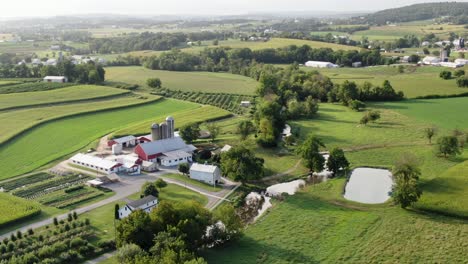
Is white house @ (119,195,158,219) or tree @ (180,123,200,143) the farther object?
tree @ (180,123,200,143)

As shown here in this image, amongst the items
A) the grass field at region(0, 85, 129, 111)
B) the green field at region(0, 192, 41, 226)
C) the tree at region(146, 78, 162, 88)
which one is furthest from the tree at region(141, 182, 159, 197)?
the tree at region(146, 78, 162, 88)

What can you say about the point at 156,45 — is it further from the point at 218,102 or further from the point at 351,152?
the point at 351,152

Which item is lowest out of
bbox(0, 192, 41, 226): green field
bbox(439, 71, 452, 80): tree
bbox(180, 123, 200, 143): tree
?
bbox(0, 192, 41, 226): green field

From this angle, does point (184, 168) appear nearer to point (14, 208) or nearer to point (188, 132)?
point (188, 132)

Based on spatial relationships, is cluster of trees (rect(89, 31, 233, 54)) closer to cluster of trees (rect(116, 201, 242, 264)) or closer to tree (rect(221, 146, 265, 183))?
tree (rect(221, 146, 265, 183))

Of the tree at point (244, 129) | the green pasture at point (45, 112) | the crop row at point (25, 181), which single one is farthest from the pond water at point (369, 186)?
the green pasture at point (45, 112)

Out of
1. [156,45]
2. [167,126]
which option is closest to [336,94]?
[167,126]

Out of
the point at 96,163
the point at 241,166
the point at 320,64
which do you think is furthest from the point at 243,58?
the point at 241,166

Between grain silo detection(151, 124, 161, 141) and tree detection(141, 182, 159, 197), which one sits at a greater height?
grain silo detection(151, 124, 161, 141)
